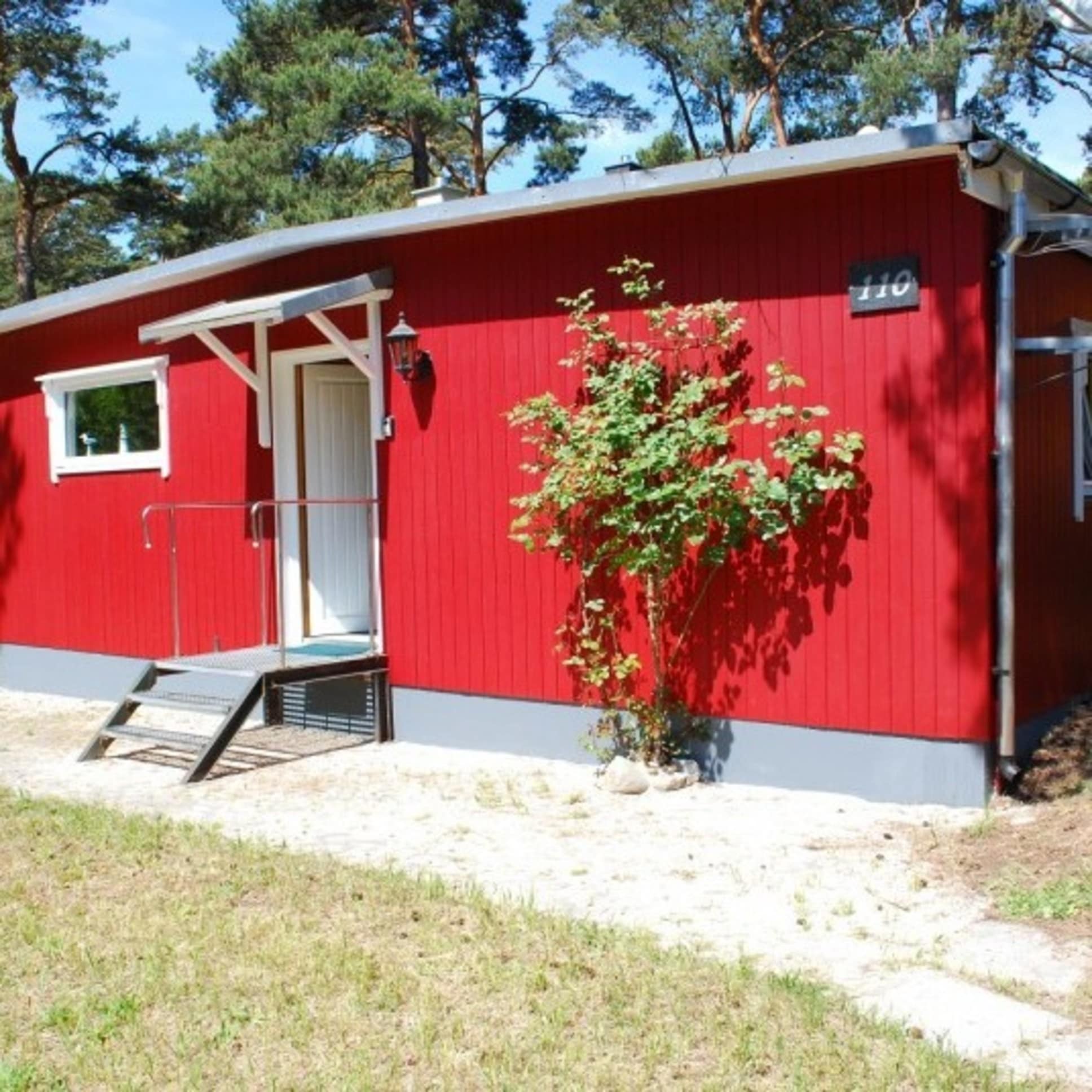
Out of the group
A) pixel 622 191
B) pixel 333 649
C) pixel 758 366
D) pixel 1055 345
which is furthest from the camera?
pixel 333 649

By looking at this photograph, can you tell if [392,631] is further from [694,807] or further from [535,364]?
[694,807]

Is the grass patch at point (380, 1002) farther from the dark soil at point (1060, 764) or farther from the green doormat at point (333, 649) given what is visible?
the green doormat at point (333, 649)

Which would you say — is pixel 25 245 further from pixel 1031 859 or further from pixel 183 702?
pixel 1031 859

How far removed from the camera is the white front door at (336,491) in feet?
30.6

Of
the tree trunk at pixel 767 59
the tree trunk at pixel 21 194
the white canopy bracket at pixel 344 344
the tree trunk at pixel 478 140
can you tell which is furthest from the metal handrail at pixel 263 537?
the tree trunk at pixel 21 194

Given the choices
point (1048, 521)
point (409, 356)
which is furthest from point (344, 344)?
point (1048, 521)

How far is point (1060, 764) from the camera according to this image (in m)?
6.54

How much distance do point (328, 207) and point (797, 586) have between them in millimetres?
14828

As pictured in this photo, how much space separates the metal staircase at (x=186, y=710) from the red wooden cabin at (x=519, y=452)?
19.9 inches

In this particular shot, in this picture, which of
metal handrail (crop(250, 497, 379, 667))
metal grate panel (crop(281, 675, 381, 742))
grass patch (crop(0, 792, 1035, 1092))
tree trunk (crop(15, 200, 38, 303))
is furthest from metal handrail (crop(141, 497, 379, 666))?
tree trunk (crop(15, 200, 38, 303))

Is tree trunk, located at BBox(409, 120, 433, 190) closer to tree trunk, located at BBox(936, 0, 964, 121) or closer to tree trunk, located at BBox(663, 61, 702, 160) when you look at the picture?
tree trunk, located at BBox(663, 61, 702, 160)

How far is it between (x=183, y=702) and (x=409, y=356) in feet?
8.09

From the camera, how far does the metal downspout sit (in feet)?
20.2

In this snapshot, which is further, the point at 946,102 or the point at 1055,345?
the point at 946,102
